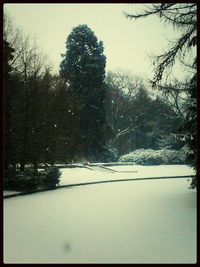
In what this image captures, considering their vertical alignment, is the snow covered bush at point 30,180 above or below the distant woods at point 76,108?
below

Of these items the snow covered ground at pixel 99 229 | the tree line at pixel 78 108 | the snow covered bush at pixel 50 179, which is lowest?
the snow covered ground at pixel 99 229

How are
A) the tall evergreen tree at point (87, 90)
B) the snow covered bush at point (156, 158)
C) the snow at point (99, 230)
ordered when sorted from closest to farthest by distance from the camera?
the snow at point (99, 230) < the tall evergreen tree at point (87, 90) < the snow covered bush at point (156, 158)

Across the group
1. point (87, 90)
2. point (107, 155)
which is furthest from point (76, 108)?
point (107, 155)

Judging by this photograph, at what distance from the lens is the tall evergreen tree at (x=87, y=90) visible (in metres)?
51.2

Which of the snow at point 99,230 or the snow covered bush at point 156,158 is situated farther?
the snow covered bush at point 156,158

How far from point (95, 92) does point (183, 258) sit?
43795mm

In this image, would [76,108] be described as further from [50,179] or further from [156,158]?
[50,179]

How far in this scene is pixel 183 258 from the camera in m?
8.74

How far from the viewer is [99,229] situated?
11961mm

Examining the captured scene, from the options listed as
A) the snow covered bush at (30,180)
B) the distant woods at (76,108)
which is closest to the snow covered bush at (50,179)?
the snow covered bush at (30,180)

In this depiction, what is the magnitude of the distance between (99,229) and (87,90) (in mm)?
40483

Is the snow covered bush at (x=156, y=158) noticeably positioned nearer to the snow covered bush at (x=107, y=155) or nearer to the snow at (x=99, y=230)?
the snow covered bush at (x=107, y=155)

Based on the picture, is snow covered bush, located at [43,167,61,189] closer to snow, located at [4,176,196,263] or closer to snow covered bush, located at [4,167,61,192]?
snow covered bush, located at [4,167,61,192]

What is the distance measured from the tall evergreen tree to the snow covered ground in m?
31.3
